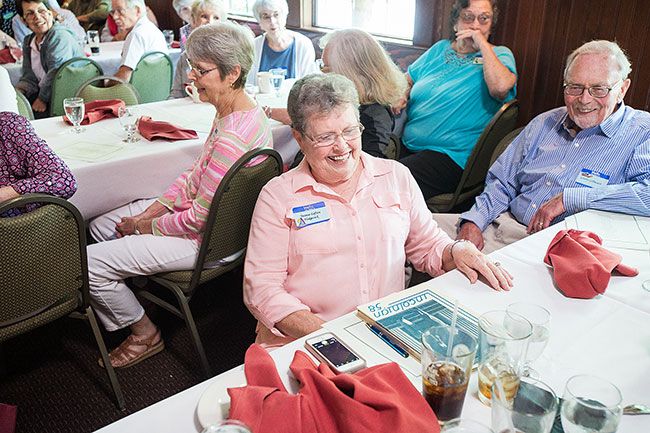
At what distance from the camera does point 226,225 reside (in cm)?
219

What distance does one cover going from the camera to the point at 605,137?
2285mm

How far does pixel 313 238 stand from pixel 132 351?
1.27 m

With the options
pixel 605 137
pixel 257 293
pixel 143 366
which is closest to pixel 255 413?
pixel 257 293

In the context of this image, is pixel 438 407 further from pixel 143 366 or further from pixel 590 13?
pixel 590 13

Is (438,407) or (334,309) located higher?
(438,407)

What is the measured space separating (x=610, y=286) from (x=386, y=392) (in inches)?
35.1

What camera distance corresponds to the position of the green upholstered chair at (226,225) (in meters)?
2.08

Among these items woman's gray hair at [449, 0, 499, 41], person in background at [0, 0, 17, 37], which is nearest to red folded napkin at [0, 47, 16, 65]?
person in background at [0, 0, 17, 37]

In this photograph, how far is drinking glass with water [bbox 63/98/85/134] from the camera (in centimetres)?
285

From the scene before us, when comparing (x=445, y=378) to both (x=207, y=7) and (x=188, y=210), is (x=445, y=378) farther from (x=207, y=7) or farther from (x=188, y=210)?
(x=207, y=7)

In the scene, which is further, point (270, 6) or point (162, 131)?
point (270, 6)

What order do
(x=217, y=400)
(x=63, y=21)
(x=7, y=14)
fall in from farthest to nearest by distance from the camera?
(x=7, y=14)
(x=63, y=21)
(x=217, y=400)

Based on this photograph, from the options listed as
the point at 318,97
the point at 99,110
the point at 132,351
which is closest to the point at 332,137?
the point at 318,97

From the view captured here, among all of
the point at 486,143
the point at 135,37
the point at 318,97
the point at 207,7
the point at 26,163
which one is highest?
the point at 207,7
